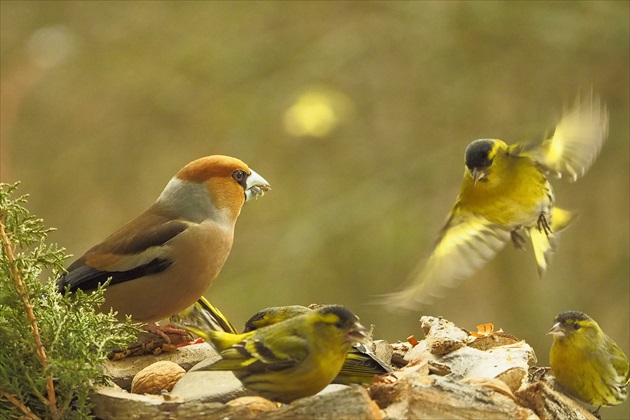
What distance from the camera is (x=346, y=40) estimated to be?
5.44 metres

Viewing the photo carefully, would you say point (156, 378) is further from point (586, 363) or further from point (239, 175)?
point (586, 363)

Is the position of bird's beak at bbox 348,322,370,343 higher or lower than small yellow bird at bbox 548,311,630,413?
higher

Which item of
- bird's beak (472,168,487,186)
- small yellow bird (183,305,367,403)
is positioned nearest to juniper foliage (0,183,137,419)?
small yellow bird (183,305,367,403)

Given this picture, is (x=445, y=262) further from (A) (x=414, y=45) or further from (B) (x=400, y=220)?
(A) (x=414, y=45)

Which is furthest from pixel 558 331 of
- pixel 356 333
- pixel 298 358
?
pixel 298 358

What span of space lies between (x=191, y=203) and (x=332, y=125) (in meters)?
2.15


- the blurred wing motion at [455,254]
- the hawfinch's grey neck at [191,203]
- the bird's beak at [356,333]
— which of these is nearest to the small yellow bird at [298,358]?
the bird's beak at [356,333]

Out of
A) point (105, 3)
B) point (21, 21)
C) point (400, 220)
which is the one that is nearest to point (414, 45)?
point (400, 220)

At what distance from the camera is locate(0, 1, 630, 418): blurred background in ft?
16.7

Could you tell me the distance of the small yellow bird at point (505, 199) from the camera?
9.82ft

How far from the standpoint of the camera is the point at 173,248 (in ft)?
9.61

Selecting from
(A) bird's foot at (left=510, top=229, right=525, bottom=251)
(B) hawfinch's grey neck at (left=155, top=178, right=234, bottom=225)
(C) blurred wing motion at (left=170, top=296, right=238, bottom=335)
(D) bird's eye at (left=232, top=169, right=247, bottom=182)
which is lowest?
(C) blurred wing motion at (left=170, top=296, right=238, bottom=335)

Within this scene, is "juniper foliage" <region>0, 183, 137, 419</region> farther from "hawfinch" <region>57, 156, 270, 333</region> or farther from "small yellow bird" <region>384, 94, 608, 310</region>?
"small yellow bird" <region>384, 94, 608, 310</region>

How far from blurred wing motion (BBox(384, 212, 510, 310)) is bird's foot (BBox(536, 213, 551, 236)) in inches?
5.2
